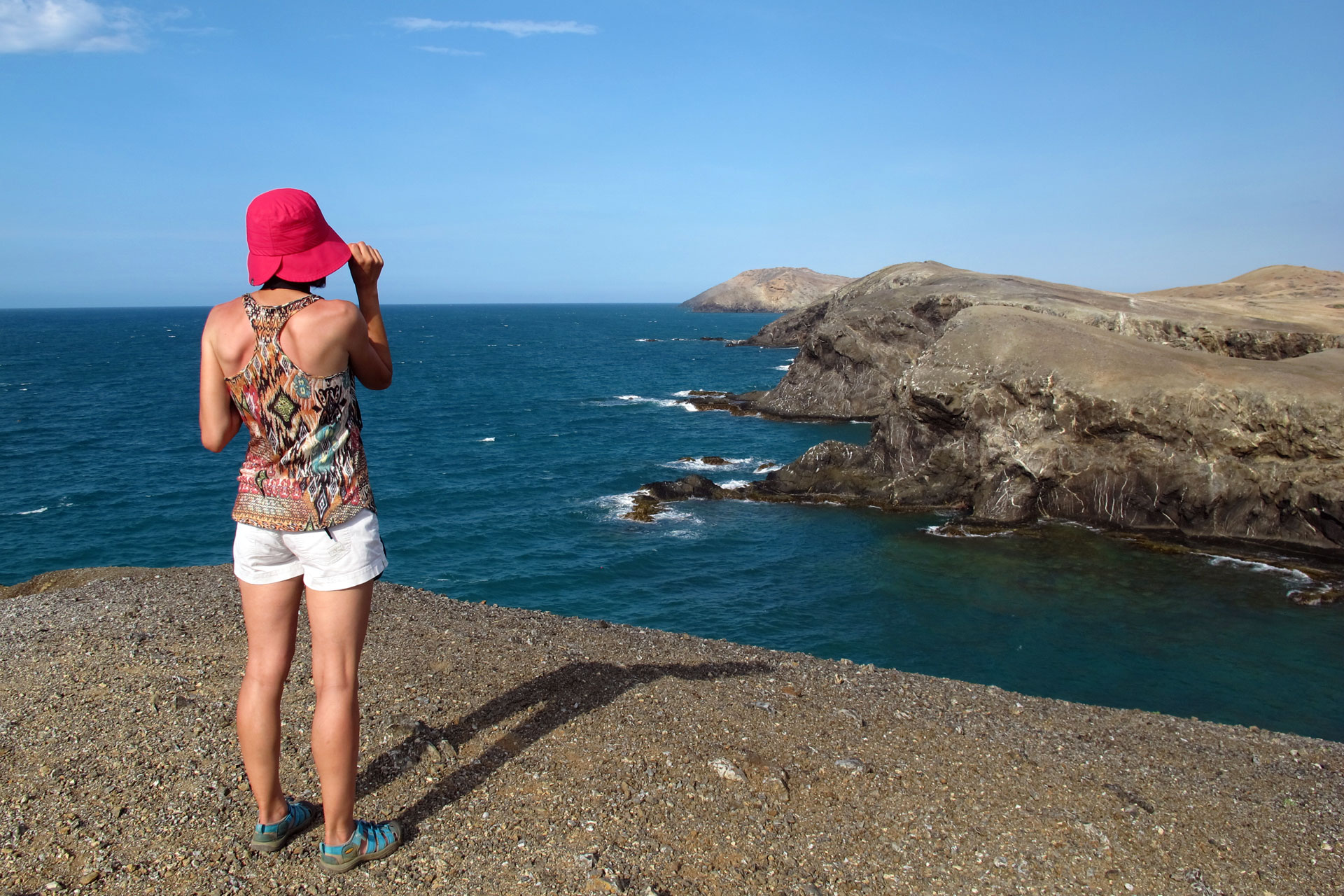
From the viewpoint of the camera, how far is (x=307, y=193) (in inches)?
183

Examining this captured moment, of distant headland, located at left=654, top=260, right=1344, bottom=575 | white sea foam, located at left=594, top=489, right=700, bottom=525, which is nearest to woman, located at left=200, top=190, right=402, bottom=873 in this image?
white sea foam, located at left=594, top=489, right=700, bottom=525

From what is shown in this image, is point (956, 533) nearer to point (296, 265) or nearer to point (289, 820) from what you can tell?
point (289, 820)

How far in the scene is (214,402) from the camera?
457cm

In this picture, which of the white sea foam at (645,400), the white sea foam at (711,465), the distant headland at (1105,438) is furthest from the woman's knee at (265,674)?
the white sea foam at (645,400)

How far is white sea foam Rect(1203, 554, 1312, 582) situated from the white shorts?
94.2 feet

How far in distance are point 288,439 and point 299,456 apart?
112 millimetres

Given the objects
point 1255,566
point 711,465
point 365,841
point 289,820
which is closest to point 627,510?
point 711,465

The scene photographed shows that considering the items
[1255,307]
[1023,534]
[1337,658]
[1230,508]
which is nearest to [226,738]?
[1337,658]

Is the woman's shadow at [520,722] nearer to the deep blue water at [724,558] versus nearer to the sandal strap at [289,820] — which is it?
the sandal strap at [289,820]

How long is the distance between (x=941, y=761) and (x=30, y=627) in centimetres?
1010

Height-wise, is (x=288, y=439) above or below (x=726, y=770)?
above

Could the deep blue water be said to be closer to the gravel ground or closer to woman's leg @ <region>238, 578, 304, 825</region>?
the gravel ground

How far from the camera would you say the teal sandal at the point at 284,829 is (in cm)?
518

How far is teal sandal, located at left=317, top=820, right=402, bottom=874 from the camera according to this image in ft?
16.5
